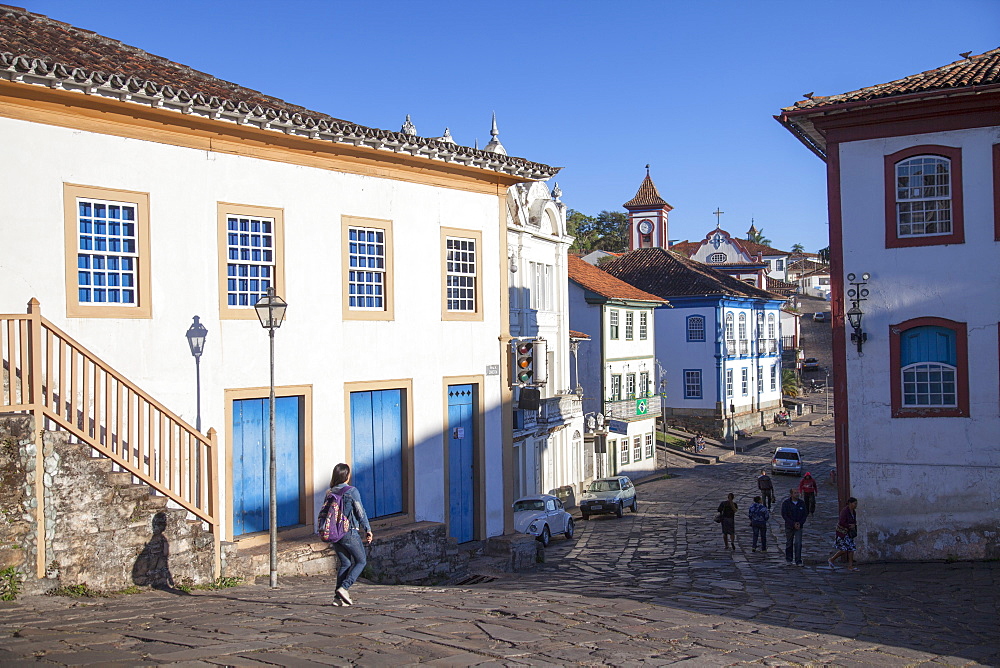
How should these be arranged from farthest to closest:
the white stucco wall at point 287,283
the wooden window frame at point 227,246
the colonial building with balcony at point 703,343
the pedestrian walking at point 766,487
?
1. the colonial building with balcony at point 703,343
2. the pedestrian walking at point 766,487
3. the wooden window frame at point 227,246
4. the white stucco wall at point 287,283

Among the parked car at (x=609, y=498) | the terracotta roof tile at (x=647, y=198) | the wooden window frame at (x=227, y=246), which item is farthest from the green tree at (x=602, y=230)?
the wooden window frame at (x=227, y=246)

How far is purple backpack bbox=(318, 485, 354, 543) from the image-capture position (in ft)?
30.8

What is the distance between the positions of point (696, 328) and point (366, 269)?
39595 mm

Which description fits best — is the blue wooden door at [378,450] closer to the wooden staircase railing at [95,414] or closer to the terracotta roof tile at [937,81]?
the wooden staircase railing at [95,414]

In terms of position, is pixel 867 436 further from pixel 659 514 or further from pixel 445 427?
pixel 659 514

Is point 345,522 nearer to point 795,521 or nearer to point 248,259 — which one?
point 248,259

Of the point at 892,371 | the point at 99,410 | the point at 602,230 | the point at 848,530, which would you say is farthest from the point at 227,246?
the point at 602,230

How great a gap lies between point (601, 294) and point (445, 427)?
25360 mm

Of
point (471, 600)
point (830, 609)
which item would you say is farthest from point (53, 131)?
point (830, 609)

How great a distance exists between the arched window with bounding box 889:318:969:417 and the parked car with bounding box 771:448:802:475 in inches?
918

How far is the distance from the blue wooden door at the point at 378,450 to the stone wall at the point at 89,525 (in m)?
4.15

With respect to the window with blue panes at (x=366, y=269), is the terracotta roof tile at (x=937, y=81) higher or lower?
higher

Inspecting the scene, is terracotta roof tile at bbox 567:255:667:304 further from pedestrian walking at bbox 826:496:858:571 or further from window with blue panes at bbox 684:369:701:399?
pedestrian walking at bbox 826:496:858:571

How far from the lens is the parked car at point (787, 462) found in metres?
39.9
